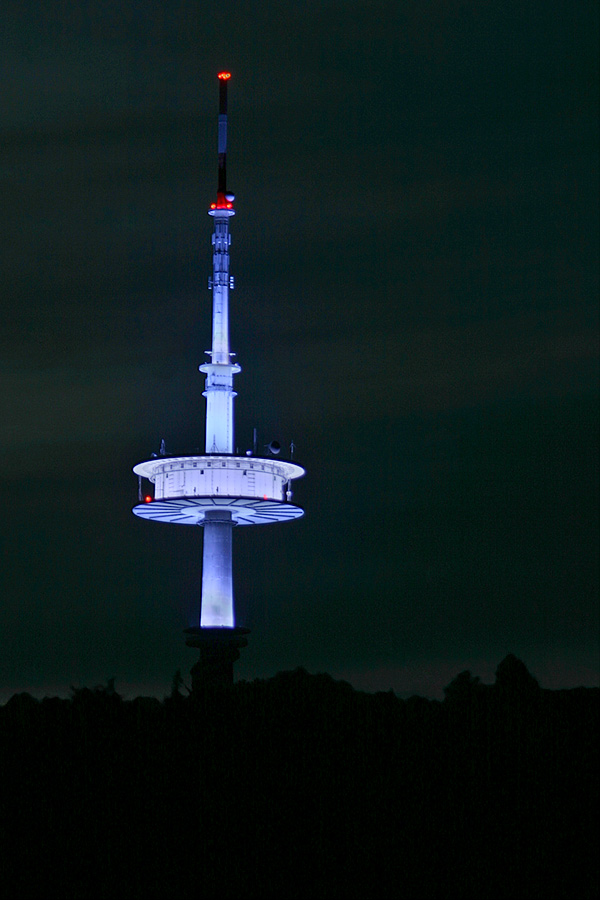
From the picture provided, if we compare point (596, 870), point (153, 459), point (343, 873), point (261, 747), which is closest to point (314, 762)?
point (261, 747)

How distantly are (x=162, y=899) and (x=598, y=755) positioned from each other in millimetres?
27339

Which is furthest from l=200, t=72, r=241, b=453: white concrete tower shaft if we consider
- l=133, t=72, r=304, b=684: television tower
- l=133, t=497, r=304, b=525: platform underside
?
l=133, t=497, r=304, b=525: platform underside

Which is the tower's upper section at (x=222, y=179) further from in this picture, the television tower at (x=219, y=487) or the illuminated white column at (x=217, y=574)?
the illuminated white column at (x=217, y=574)

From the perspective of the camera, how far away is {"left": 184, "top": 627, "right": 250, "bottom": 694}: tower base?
127m

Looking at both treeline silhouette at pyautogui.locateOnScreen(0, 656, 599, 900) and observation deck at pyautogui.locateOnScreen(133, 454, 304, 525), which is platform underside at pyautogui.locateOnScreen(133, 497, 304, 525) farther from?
treeline silhouette at pyautogui.locateOnScreen(0, 656, 599, 900)

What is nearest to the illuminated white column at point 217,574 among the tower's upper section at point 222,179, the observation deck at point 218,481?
the observation deck at point 218,481

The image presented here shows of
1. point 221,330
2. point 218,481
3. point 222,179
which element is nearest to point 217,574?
point 218,481

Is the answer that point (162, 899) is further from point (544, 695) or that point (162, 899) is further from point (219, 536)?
point (219, 536)

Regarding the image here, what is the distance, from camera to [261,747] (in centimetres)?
10194

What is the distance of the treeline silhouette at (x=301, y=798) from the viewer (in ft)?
265

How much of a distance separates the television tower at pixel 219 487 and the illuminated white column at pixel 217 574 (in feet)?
0.24

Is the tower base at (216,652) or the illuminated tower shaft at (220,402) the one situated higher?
the illuminated tower shaft at (220,402)

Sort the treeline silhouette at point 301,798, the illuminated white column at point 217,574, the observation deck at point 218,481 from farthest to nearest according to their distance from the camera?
the illuminated white column at point 217,574 → the observation deck at point 218,481 → the treeline silhouette at point 301,798

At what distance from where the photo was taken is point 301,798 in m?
92.4
